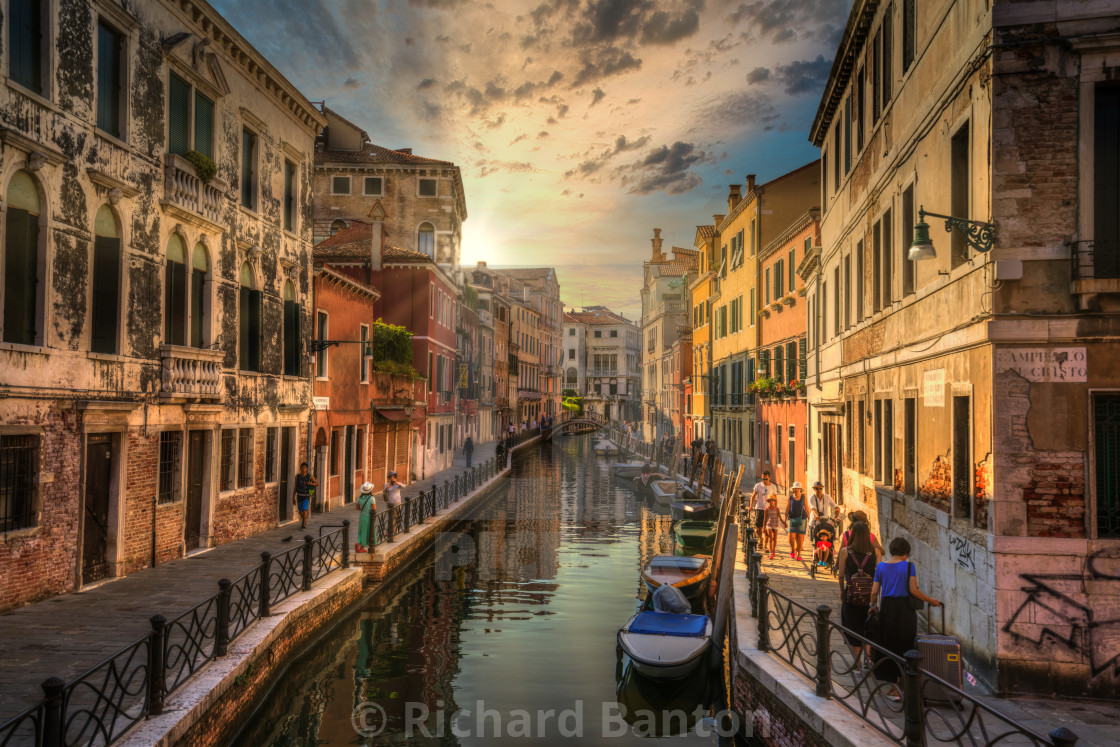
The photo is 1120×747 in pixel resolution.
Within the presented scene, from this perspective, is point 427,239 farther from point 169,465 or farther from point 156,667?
point 156,667

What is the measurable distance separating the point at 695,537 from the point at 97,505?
41.9ft

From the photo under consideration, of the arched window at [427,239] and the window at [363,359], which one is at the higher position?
the arched window at [427,239]

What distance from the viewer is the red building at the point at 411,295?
1190 inches

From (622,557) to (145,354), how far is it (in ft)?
38.7

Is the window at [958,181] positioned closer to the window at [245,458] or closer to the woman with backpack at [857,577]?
the woman with backpack at [857,577]

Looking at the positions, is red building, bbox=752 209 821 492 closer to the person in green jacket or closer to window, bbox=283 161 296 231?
the person in green jacket

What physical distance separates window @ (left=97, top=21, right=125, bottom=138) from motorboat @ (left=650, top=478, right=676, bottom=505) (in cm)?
2108

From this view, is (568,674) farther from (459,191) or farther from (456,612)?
(459,191)

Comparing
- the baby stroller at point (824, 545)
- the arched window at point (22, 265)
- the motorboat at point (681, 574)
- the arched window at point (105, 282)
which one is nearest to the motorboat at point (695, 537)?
the motorboat at point (681, 574)

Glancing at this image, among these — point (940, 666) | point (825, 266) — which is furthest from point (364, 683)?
point (825, 266)

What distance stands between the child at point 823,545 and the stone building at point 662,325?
34.4 m

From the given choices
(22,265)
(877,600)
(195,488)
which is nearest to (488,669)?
(877,600)

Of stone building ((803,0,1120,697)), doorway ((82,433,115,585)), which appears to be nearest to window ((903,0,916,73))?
stone building ((803,0,1120,697))

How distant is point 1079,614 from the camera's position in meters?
7.28
